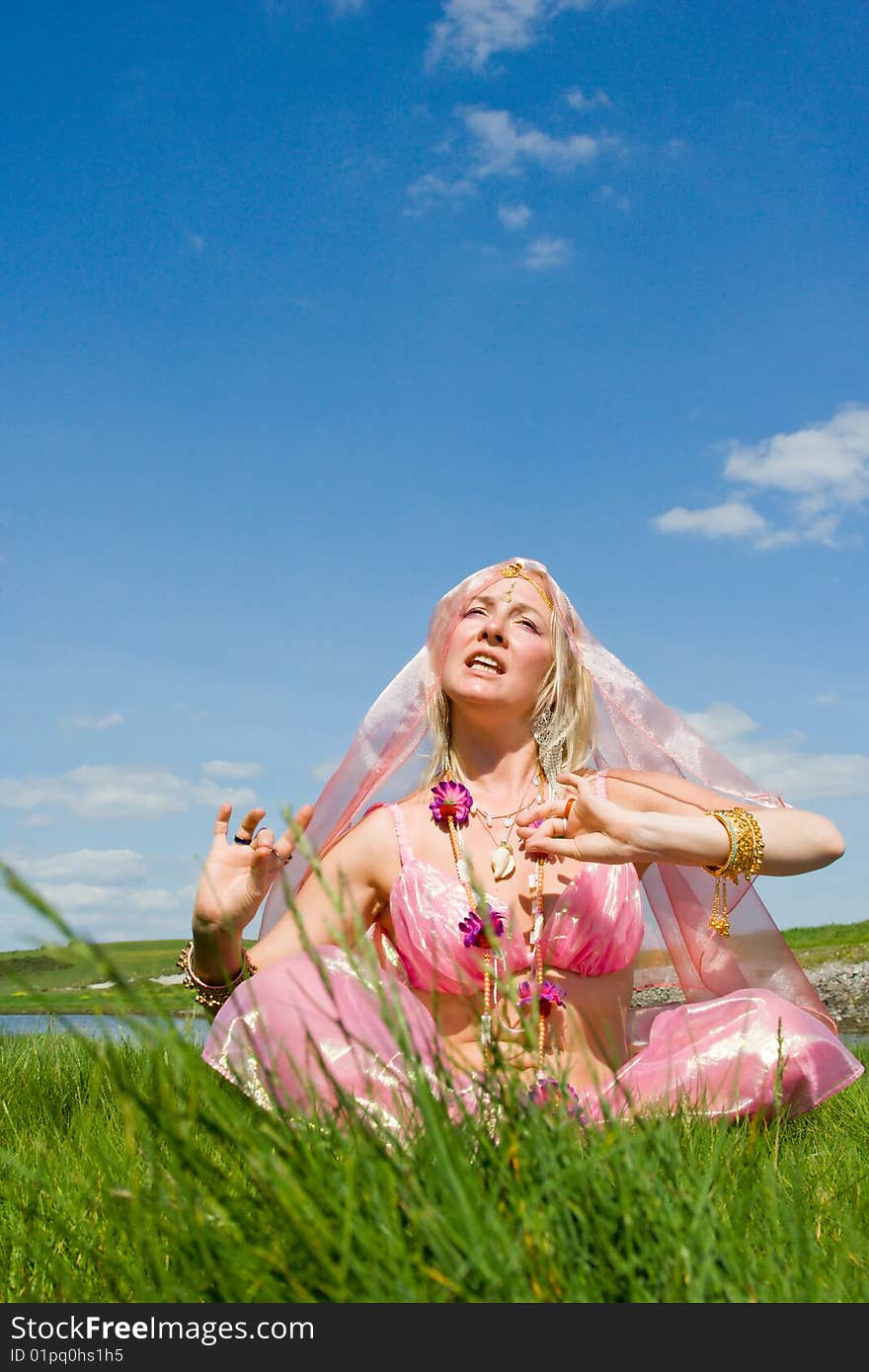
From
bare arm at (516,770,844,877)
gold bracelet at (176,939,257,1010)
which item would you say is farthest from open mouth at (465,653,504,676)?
gold bracelet at (176,939,257,1010)

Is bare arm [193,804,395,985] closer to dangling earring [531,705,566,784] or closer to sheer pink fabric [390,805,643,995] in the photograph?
sheer pink fabric [390,805,643,995]

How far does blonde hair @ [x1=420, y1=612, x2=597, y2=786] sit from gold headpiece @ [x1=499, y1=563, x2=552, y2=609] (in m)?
0.12

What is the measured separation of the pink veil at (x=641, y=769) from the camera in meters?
4.98

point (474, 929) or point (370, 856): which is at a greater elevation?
point (370, 856)

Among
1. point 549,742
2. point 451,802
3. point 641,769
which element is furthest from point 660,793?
point 451,802

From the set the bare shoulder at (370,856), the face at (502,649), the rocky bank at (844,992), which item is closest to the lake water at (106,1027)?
the bare shoulder at (370,856)

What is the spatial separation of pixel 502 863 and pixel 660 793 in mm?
766

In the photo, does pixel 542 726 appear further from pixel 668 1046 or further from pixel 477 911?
pixel 668 1046

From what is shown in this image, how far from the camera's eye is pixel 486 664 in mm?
4727

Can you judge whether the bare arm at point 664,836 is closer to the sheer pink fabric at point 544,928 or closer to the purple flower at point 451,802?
the sheer pink fabric at point 544,928

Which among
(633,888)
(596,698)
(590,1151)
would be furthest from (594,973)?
(590,1151)

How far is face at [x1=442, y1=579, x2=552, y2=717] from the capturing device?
15.3 feet

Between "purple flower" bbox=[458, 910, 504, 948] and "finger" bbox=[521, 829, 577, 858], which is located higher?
"finger" bbox=[521, 829, 577, 858]
